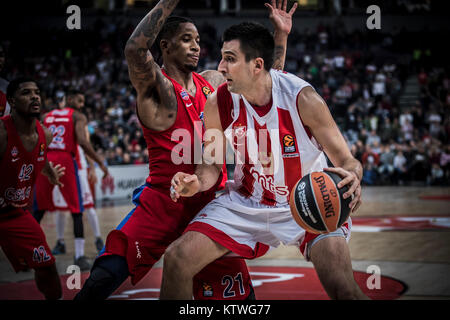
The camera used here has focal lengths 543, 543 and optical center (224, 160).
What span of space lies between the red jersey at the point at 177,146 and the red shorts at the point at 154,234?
119mm

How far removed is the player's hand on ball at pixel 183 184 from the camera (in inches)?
117

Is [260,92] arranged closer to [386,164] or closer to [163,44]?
[163,44]

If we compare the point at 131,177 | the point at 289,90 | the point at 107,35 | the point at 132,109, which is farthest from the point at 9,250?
the point at 107,35

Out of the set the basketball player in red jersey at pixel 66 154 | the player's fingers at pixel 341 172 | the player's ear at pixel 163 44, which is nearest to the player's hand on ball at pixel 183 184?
the player's fingers at pixel 341 172

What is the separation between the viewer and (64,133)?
6.80 meters

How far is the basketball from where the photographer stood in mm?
2641

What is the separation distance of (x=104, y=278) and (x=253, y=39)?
163 cm

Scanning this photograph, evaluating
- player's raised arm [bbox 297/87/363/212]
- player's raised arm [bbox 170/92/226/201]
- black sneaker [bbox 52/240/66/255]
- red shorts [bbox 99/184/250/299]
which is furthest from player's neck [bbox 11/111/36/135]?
black sneaker [bbox 52/240/66/255]

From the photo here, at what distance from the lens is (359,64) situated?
22.6 metres

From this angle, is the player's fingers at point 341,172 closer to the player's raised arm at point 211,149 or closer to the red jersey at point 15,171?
the player's raised arm at point 211,149

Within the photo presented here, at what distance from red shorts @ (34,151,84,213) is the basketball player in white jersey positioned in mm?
3673

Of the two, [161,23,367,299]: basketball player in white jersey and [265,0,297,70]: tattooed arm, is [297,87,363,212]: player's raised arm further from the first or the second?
[265,0,297,70]: tattooed arm

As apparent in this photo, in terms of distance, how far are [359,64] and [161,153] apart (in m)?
20.4

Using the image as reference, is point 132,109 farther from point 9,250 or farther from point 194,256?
point 194,256
